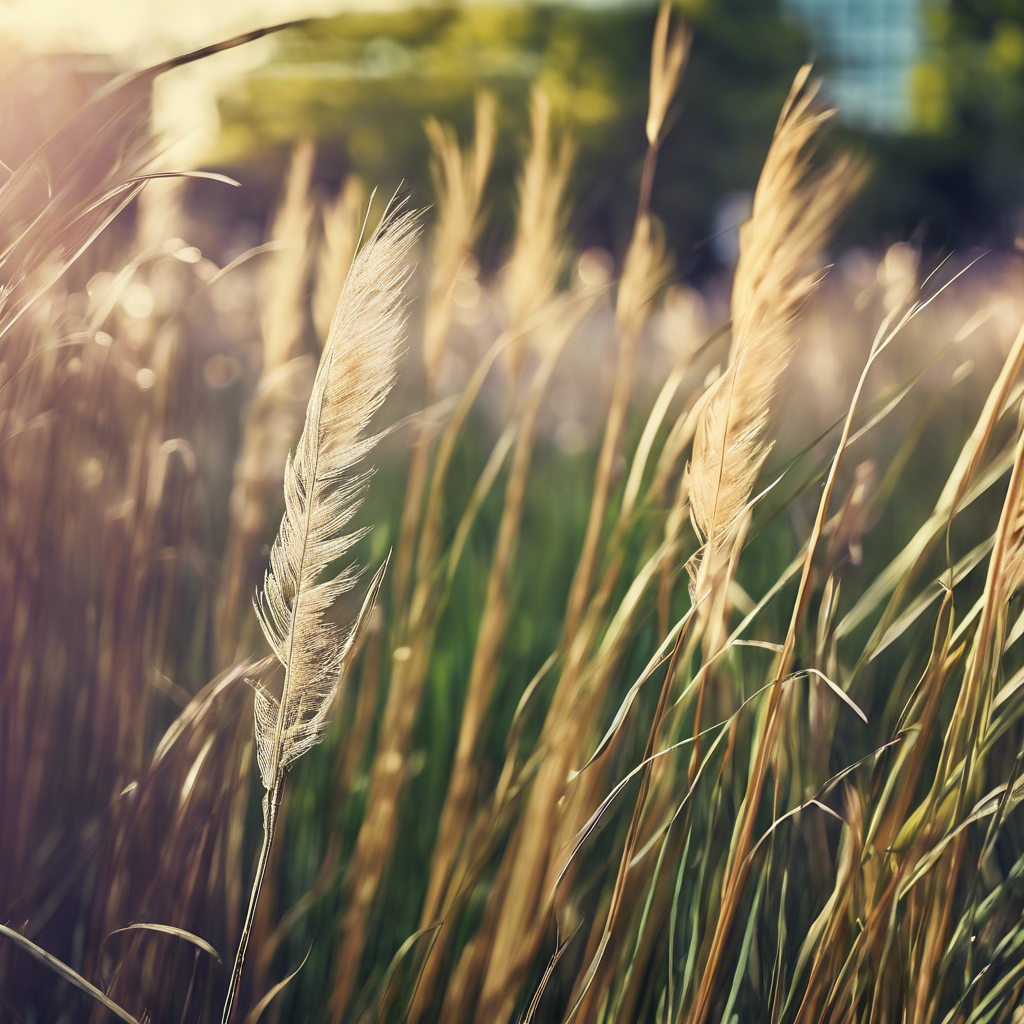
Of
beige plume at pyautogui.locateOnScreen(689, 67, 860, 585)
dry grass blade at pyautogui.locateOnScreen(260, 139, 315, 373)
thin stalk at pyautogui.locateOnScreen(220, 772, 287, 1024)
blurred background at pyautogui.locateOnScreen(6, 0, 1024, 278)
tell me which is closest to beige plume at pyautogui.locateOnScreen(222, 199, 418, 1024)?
thin stalk at pyautogui.locateOnScreen(220, 772, 287, 1024)

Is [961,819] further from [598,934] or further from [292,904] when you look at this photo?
[292,904]

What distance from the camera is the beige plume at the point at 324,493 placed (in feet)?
1.28

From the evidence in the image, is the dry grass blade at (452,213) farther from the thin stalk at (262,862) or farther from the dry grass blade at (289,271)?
the thin stalk at (262,862)

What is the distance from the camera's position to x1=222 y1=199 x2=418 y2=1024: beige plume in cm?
39

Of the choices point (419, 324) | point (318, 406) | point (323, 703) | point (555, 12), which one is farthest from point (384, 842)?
point (555, 12)

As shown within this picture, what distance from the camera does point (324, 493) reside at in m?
0.42

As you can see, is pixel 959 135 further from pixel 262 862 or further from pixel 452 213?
pixel 262 862

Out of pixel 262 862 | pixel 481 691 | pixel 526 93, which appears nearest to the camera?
pixel 262 862

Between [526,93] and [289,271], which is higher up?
[526,93]

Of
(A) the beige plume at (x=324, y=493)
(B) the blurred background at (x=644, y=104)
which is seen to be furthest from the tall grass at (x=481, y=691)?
(B) the blurred background at (x=644, y=104)

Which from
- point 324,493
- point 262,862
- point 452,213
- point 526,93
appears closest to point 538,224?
point 452,213

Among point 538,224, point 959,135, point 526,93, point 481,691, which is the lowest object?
point 481,691

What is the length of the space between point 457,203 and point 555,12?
10498 millimetres

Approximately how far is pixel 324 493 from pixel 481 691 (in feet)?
0.97
